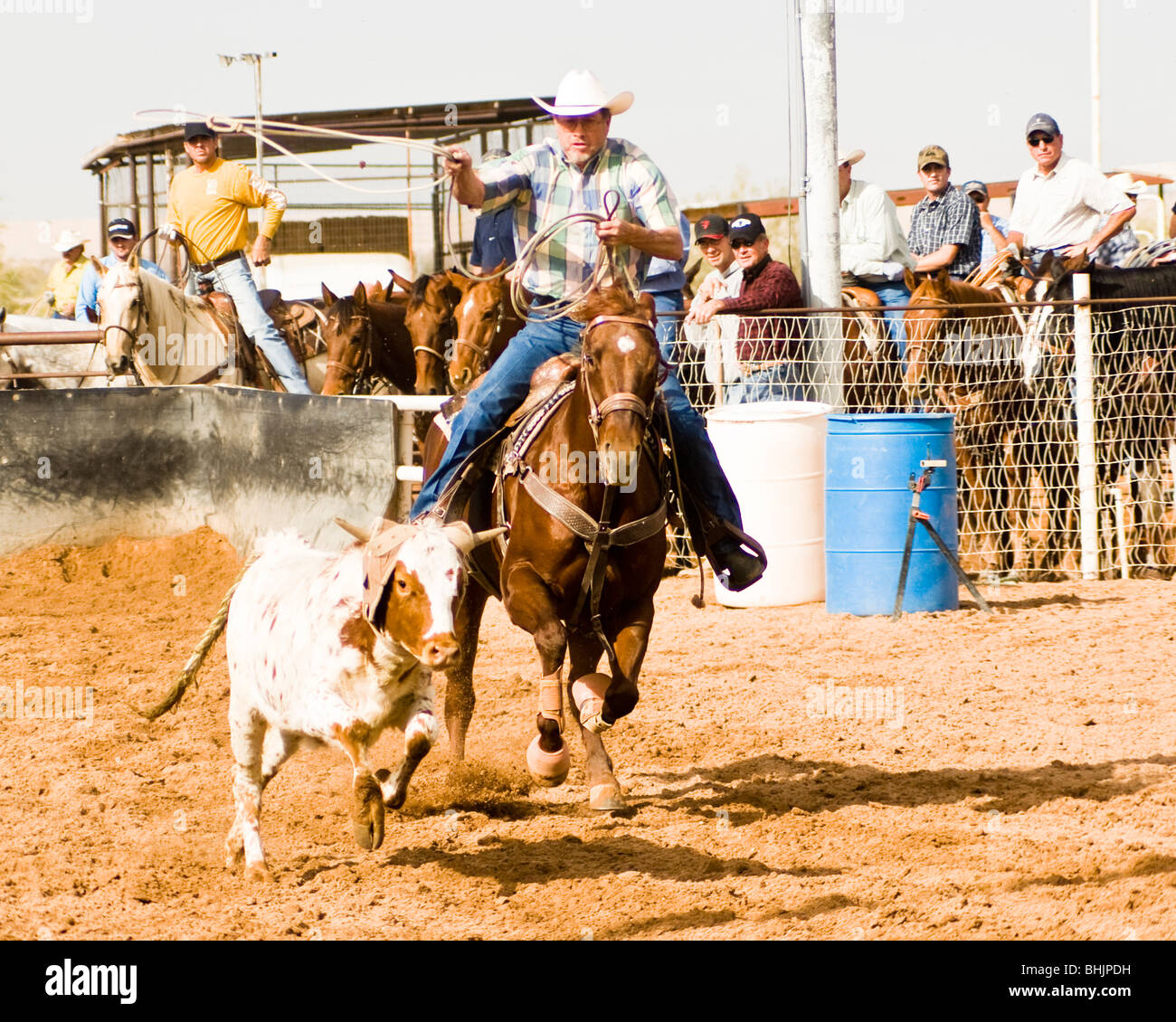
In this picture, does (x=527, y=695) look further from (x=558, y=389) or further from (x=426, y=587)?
(x=426, y=587)

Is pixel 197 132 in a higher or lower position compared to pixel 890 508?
higher

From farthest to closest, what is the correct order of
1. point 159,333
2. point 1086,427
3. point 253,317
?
point 253,317
point 159,333
point 1086,427

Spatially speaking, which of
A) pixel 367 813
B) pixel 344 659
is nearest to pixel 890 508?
pixel 344 659

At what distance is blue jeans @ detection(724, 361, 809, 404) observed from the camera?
11172 mm

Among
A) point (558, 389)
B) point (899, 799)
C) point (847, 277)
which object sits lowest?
point (899, 799)

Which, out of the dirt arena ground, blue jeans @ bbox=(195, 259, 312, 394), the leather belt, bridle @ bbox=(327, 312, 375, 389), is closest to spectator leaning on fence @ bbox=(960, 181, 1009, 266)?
the dirt arena ground

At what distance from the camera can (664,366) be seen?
5988 mm

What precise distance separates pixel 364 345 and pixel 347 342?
6.1 inches

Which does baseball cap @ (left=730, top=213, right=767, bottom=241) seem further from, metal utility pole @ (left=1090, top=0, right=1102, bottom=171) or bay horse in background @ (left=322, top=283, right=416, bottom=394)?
metal utility pole @ (left=1090, top=0, right=1102, bottom=171)

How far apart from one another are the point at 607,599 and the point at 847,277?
6.99m

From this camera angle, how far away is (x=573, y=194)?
6.62 metres

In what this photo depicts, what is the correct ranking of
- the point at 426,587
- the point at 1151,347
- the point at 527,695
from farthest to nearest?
the point at 1151,347 → the point at 527,695 → the point at 426,587

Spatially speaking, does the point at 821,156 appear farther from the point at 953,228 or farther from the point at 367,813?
the point at 367,813
